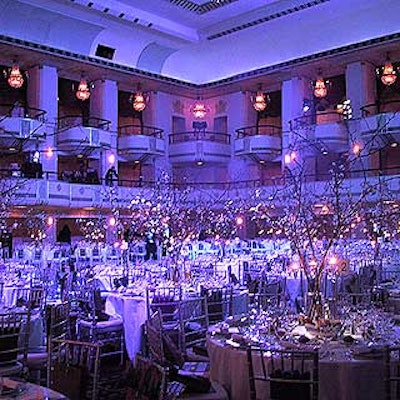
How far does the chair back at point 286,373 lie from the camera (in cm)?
370

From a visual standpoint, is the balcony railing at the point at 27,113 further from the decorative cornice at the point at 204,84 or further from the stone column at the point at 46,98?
the decorative cornice at the point at 204,84

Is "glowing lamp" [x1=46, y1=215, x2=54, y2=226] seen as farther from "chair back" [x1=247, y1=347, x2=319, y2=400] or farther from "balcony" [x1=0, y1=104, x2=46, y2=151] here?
"chair back" [x1=247, y1=347, x2=319, y2=400]

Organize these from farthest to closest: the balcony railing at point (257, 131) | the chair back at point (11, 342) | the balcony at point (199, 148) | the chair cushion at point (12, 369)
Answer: the balcony railing at point (257, 131) → the balcony at point (199, 148) → the chair back at point (11, 342) → the chair cushion at point (12, 369)

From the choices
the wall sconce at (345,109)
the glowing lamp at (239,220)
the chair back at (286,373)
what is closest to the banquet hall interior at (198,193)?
the chair back at (286,373)

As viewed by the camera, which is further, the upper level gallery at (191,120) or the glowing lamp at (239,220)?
the glowing lamp at (239,220)

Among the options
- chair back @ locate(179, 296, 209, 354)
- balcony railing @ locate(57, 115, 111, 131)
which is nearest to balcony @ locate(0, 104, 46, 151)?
balcony railing @ locate(57, 115, 111, 131)

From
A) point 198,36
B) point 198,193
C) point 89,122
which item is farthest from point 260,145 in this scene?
point 89,122

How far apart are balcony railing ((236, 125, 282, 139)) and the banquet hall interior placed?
0.08m

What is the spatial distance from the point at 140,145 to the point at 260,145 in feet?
14.1

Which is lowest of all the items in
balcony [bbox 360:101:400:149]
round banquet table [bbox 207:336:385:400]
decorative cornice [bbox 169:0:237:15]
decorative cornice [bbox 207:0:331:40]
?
round banquet table [bbox 207:336:385:400]

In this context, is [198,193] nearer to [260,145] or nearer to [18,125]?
[260,145]

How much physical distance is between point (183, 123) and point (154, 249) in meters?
10.4

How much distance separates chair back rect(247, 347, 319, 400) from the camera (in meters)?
A: 3.70

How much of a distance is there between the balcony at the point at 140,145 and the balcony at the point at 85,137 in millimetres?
813
